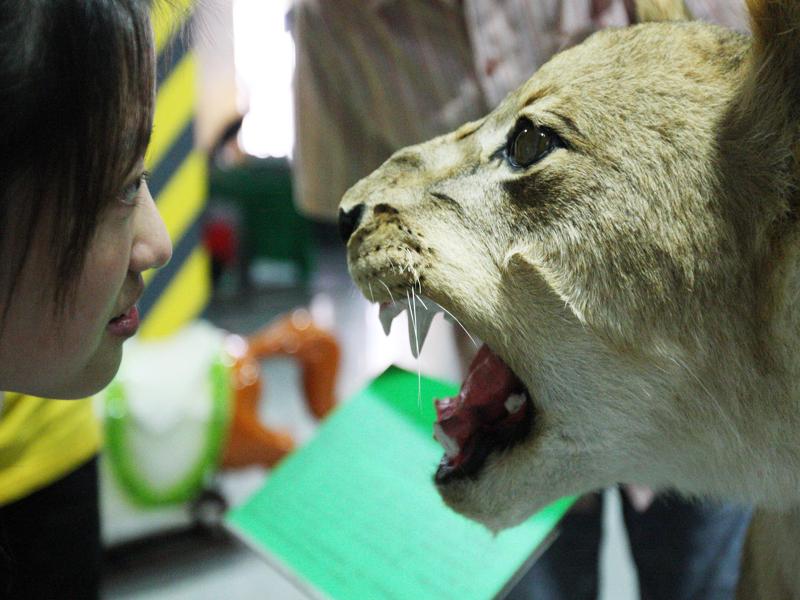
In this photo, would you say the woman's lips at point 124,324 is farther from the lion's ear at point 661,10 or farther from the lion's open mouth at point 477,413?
the lion's ear at point 661,10

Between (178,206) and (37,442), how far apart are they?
1.00 metres

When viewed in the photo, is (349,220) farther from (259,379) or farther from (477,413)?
(259,379)

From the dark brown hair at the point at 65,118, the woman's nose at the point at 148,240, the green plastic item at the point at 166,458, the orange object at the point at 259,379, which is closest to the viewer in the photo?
the dark brown hair at the point at 65,118

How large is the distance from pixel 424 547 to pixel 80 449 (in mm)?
444

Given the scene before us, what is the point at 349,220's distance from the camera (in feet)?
2.44

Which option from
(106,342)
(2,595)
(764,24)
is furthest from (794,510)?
(2,595)

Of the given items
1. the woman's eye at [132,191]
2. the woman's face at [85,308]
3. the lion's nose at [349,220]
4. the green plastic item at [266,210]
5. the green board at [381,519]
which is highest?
the woman's eye at [132,191]

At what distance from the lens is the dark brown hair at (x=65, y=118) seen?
1.70ft

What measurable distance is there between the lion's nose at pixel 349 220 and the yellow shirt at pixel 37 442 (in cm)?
40

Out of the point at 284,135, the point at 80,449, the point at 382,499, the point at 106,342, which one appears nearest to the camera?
the point at 106,342

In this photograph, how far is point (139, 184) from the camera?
646mm

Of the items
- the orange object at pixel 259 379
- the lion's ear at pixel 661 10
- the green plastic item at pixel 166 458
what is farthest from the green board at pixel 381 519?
the orange object at pixel 259 379

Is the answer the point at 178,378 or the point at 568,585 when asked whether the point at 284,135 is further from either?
the point at 568,585

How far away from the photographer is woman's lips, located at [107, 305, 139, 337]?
68 centimetres
